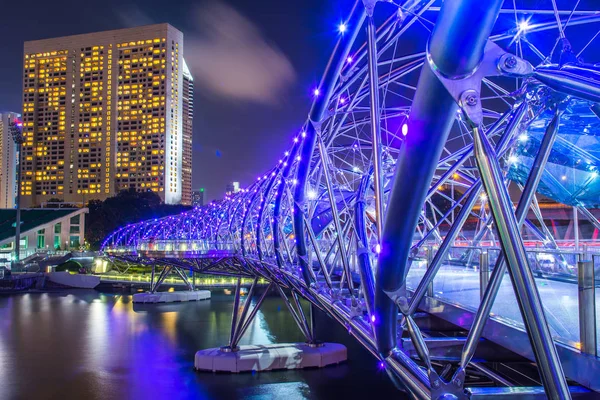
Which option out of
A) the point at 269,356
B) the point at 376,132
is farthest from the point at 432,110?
the point at 269,356

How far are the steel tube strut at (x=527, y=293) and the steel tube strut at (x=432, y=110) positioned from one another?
0.61 meters

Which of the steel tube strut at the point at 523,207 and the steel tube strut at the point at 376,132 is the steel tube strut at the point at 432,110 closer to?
the steel tube strut at the point at 523,207

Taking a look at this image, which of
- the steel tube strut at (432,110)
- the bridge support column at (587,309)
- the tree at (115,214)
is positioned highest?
the tree at (115,214)

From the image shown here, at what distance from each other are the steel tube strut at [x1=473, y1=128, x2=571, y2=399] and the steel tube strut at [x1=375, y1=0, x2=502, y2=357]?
61cm

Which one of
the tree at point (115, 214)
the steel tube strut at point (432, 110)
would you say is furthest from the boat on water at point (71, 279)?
the steel tube strut at point (432, 110)

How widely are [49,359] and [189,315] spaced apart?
22463 mm

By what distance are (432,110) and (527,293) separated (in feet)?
5.31

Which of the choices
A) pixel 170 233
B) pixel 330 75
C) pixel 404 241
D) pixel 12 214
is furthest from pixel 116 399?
pixel 12 214

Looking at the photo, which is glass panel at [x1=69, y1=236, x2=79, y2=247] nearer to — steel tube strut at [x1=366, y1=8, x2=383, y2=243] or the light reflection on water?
the light reflection on water

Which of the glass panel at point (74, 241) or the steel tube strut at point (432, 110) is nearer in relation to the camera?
the steel tube strut at point (432, 110)

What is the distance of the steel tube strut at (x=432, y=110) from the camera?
162 inches

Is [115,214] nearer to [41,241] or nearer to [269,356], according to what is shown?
[41,241]

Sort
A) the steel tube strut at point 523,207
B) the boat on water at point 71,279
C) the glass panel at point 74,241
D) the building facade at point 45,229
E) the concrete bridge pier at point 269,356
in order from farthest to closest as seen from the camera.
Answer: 1. the glass panel at point 74,241
2. the building facade at point 45,229
3. the boat on water at point 71,279
4. the concrete bridge pier at point 269,356
5. the steel tube strut at point 523,207

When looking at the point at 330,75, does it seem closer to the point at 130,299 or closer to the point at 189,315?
the point at 189,315
